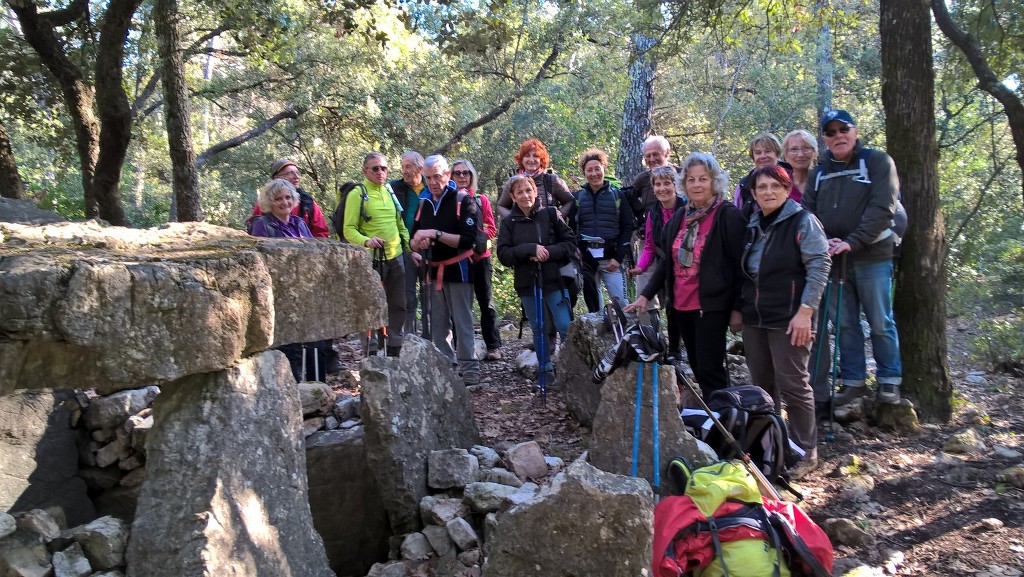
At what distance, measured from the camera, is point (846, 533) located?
3.85 metres

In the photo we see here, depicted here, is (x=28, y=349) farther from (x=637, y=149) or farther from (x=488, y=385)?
(x=637, y=149)

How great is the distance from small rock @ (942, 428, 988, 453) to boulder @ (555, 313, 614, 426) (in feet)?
7.88

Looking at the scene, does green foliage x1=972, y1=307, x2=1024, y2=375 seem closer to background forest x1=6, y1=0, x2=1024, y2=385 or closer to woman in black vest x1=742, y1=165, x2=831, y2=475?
background forest x1=6, y1=0, x2=1024, y2=385

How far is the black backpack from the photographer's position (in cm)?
411

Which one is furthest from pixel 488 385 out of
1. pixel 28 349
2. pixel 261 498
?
pixel 28 349

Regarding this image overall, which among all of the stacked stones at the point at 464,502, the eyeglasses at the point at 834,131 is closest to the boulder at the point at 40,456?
the stacked stones at the point at 464,502

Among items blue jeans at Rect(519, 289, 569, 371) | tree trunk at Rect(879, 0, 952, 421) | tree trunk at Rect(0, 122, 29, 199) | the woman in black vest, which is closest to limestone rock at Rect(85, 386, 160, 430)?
blue jeans at Rect(519, 289, 569, 371)

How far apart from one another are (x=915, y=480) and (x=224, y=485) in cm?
407

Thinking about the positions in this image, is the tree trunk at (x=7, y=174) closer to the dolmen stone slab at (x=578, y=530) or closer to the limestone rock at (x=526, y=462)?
the limestone rock at (x=526, y=462)

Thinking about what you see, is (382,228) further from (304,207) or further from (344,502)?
(344,502)

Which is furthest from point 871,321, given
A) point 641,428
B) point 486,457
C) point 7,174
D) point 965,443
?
point 7,174

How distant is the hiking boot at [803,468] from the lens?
4566 mm

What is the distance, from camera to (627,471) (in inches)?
156

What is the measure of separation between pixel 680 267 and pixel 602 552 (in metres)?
2.50
